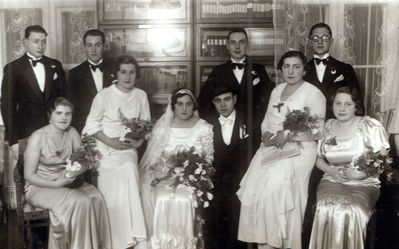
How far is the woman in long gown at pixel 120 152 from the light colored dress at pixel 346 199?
128 cm

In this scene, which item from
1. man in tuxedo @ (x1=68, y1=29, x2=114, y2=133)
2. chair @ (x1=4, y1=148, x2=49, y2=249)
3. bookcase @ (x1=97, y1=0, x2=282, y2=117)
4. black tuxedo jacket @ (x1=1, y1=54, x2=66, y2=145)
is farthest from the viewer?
bookcase @ (x1=97, y1=0, x2=282, y2=117)

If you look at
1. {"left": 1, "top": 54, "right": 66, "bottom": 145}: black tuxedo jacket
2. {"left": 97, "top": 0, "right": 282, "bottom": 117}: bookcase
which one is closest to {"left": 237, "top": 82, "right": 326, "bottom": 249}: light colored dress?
{"left": 97, "top": 0, "right": 282, "bottom": 117}: bookcase

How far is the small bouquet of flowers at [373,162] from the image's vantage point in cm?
327

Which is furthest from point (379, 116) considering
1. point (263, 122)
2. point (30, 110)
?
point (30, 110)

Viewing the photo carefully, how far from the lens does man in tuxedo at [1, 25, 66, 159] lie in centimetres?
376

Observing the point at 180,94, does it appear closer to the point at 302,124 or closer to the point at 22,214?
the point at 302,124

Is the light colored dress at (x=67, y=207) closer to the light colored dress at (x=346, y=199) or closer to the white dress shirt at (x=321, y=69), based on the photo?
the light colored dress at (x=346, y=199)

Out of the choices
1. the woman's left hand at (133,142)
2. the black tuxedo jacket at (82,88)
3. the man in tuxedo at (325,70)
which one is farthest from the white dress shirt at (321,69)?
the black tuxedo jacket at (82,88)

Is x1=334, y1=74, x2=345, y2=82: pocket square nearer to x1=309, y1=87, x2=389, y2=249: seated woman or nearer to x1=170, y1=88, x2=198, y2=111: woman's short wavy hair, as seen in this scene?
x1=309, y1=87, x2=389, y2=249: seated woman

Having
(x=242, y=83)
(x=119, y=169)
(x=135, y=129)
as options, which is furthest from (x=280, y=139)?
(x=119, y=169)

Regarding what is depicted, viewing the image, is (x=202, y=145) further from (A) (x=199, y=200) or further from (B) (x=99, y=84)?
(B) (x=99, y=84)

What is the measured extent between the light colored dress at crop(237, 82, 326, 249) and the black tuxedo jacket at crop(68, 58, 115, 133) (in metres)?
1.44

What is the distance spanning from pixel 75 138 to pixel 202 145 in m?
0.94

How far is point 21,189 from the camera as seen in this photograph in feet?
11.0
